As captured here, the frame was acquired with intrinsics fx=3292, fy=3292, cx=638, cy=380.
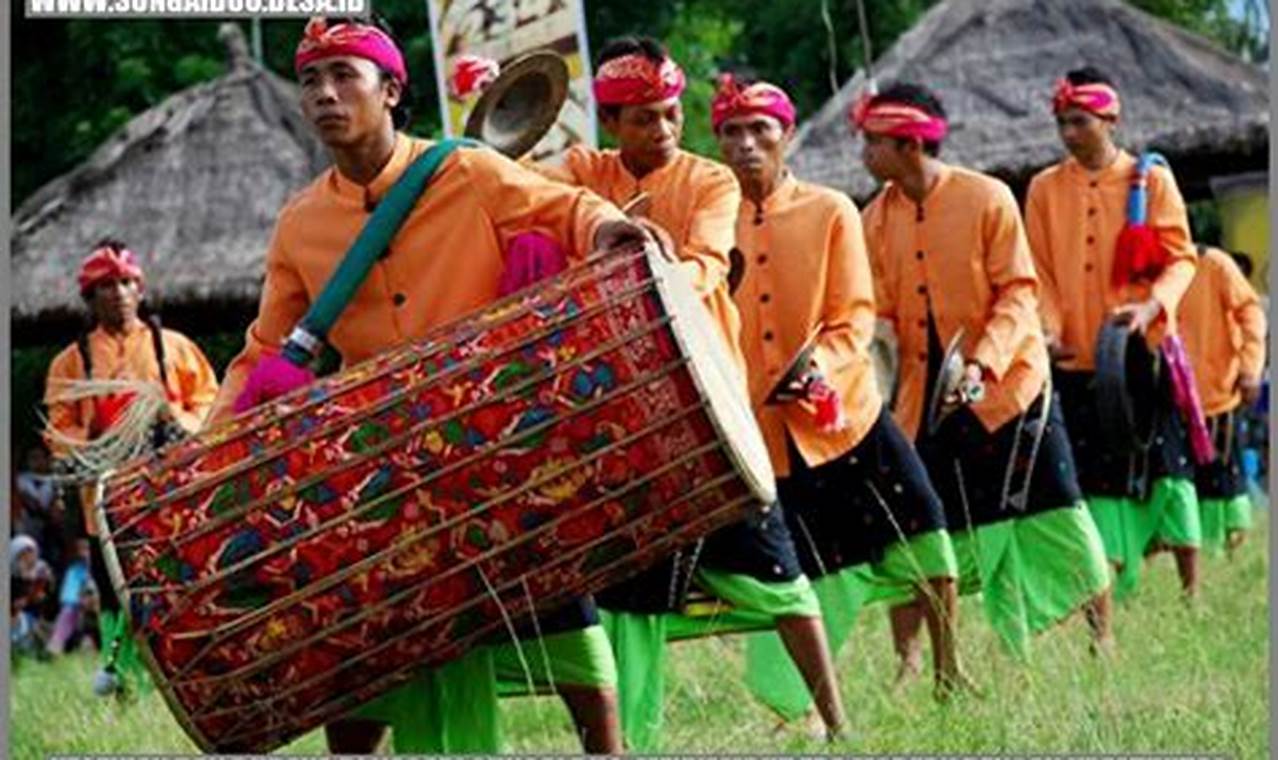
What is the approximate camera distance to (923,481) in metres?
8.20

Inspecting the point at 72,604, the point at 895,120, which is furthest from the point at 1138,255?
the point at 72,604

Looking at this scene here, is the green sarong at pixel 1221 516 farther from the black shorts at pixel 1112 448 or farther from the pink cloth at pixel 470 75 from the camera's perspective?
the pink cloth at pixel 470 75

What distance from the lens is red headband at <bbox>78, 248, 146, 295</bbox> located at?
10328 millimetres

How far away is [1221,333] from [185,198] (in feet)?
19.5

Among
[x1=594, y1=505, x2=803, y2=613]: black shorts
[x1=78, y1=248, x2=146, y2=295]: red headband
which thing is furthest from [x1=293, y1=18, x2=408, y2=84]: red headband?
[x1=78, y1=248, x2=146, y2=295]: red headband

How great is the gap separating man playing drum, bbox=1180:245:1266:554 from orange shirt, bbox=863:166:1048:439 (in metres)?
4.12

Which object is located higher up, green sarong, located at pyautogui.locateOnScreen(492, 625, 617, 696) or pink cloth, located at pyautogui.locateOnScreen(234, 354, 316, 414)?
pink cloth, located at pyautogui.locateOnScreen(234, 354, 316, 414)

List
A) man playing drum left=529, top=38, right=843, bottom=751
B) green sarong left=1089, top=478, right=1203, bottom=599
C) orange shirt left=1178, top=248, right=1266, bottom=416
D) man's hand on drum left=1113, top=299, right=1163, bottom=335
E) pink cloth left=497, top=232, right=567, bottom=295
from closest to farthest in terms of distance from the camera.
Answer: pink cloth left=497, top=232, right=567, bottom=295 < man playing drum left=529, top=38, right=843, bottom=751 < man's hand on drum left=1113, top=299, right=1163, bottom=335 < green sarong left=1089, top=478, right=1203, bottom=599 < orange shirt left=1178, top=248, right=1266, bottom=416

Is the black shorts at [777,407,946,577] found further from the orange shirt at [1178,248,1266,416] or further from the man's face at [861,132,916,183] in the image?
the orange shirt at [1178,248,1266,416]

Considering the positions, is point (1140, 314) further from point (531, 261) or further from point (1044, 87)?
point (1044, 87)

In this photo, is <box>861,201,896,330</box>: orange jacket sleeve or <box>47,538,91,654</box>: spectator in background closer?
<box>861,201,896,330</box>: orange jacket sleeve

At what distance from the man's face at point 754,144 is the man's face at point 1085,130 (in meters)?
2.21

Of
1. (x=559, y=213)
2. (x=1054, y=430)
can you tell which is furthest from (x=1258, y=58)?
(x=559, y=213)

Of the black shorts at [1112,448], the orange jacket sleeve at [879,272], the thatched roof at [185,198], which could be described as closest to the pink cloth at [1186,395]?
the black shorts at [1112,448]
